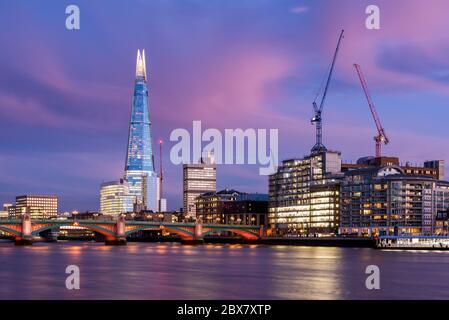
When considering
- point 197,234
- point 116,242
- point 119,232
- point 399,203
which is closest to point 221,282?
point 119,232

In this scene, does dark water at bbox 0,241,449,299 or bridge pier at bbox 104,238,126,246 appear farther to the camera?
bridge pier at bbox 104,238,126,246

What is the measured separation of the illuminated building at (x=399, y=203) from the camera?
191500mm

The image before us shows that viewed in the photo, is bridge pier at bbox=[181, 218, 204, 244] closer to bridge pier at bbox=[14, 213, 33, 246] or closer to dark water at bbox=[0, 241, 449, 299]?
bridge pier at bbox=[14, 213, 33, 246]

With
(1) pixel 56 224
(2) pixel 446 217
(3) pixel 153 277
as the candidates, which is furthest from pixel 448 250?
(3) pixel 153 277

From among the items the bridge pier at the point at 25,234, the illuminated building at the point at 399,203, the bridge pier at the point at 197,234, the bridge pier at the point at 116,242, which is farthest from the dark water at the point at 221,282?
the illuminated building at the point at 399,203

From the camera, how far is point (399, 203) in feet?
630

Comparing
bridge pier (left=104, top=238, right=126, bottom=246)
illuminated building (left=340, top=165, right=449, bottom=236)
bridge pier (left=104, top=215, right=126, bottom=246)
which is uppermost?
illuminated building (left=340, top=165, right=449, bottom=236)

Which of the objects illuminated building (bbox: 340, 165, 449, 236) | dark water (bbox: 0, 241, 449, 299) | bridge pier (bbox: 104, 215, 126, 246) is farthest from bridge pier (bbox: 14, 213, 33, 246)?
illuminated building (bbox: 340, 165, 449, 236)

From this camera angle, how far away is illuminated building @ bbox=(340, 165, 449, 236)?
191500mm

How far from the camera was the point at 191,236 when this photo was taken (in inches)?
7259

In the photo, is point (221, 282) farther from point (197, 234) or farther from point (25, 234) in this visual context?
point (197, 234)
